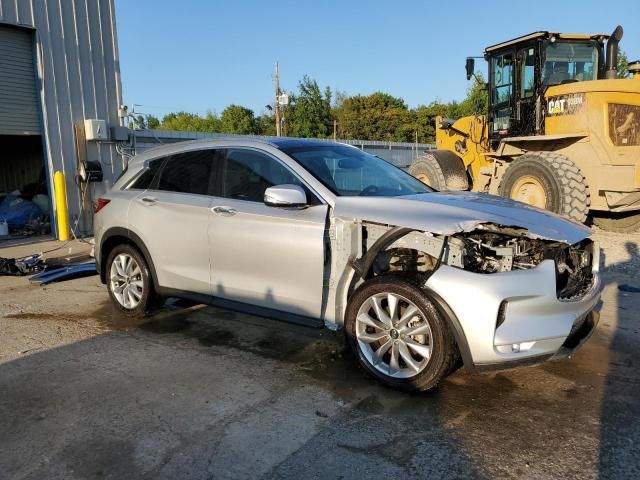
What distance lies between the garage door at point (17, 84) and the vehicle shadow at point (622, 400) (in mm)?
10262

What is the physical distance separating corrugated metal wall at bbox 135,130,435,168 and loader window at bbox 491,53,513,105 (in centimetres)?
592

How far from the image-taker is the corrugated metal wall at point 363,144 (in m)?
12.3

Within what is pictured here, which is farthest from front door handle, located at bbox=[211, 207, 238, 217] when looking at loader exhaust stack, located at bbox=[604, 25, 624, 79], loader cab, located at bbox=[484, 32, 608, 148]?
loader exhaust stack, located at bbox=[604, 25, 624, 79]

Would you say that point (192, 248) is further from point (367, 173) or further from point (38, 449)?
point (38, 449)

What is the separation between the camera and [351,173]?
179 inches

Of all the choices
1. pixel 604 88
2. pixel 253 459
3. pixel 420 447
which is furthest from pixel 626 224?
pixel 253 459

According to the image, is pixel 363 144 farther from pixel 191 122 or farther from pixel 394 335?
pixel 191 122

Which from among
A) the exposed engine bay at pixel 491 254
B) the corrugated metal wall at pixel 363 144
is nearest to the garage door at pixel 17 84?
the corrugated metal wall at pixel 363 144

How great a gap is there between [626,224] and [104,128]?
10.3 meters

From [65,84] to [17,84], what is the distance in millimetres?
878

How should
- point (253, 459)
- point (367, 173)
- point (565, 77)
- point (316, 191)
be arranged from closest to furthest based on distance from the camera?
point (253, 459) → point (316, 191) → point (367, 173) → point (565, 77)

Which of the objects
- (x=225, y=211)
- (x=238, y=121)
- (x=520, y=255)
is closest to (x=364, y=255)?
(x=520, y=255)

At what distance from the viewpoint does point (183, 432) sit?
10.3 feet

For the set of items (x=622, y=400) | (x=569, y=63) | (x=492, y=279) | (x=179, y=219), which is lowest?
(x=622, y=400)
